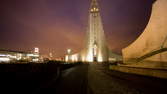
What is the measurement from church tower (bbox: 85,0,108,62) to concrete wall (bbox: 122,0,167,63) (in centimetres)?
3813

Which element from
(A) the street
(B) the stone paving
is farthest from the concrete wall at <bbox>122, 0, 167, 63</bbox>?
(B) the stone paving

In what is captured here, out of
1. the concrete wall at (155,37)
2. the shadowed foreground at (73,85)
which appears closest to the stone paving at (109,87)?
the shadowed foreground at (73,85)

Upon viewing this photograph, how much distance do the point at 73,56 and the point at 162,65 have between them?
163 ft

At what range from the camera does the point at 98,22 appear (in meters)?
62.6

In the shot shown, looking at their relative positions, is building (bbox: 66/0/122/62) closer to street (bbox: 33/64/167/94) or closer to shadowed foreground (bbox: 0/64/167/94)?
shadowed foreground (bbox: 0/64/167/94)

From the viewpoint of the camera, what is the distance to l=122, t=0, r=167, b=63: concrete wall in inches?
627

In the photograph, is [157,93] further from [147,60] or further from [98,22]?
[98,22]

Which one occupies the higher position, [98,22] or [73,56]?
[98,22]

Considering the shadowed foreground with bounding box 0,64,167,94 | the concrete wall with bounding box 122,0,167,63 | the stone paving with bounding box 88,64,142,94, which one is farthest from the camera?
the concrete wall with bounding box 122,0,167,63

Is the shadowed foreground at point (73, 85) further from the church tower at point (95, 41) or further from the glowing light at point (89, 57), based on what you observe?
the church tower at point (95, 41)

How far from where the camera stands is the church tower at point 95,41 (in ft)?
195

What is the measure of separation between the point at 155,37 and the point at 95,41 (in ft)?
147

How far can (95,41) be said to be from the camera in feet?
203

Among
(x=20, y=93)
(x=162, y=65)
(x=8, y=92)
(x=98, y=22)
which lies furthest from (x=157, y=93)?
(x=98, y=22)
